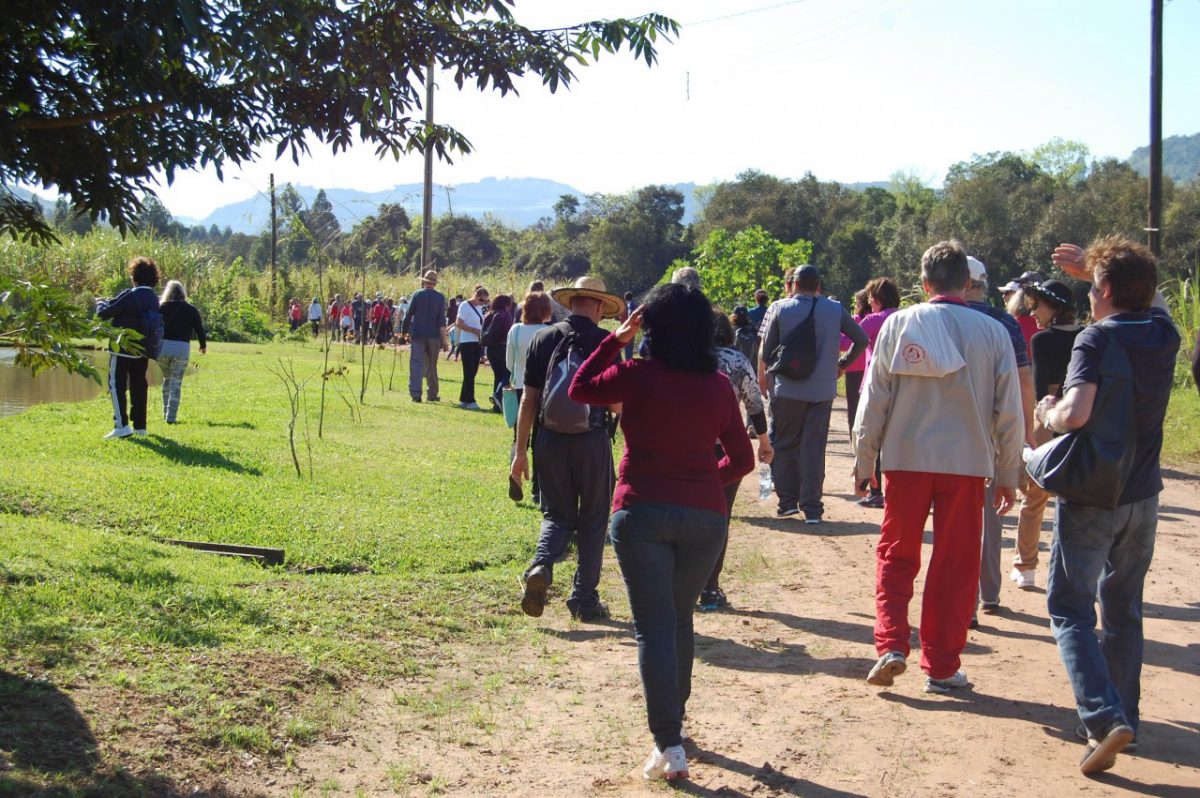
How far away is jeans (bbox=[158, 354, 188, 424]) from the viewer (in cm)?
1437

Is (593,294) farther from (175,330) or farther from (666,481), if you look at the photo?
(175,330)

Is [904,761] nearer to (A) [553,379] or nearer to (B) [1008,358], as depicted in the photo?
(B) [1008,358]

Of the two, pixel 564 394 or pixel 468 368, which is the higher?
pixel 564 394

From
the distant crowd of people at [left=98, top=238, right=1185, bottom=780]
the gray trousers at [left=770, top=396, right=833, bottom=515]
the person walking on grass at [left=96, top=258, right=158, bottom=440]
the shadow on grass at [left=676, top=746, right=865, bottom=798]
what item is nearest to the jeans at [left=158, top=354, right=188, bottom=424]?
the person walking on grass at [left=96, top=258, right=158, bottom=440]

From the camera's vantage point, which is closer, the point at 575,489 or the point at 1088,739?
the point at 1088,739

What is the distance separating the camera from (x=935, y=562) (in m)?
A: 5.86

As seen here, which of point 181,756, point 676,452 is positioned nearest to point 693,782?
point 676,452

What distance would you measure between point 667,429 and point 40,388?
19.2 meters

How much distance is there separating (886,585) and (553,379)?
2.19 m

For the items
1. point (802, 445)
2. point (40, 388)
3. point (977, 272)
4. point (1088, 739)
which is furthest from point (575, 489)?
point (40, 388)

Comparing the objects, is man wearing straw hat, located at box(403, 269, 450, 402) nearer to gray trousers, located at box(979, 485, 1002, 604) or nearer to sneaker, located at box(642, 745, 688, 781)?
gray trousers, located at box(979, 485, 1002, 604)

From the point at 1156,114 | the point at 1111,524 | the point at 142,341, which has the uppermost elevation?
the point at 1156,114

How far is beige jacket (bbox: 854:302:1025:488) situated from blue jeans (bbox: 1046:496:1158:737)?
672 millimetres

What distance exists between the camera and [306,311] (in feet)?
154
